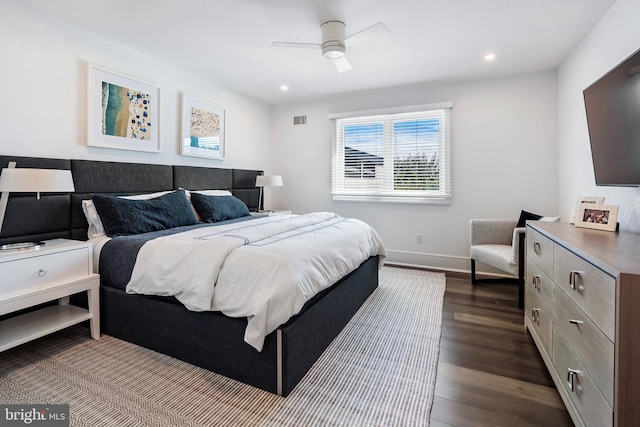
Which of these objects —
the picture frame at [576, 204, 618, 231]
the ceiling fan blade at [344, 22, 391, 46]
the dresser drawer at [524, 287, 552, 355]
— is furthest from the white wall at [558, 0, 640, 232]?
the ceiling fan blade at [344, 22, 391, 46]

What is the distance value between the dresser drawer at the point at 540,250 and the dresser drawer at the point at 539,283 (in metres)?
0.04

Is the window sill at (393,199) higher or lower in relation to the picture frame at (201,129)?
lower

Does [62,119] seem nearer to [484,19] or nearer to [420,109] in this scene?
[484,19]

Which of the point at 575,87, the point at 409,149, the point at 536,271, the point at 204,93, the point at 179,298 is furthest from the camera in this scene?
the point at 409,149

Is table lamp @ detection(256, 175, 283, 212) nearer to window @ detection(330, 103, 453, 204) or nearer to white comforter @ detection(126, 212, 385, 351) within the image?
window @ detection(330, 103, 453, 204)

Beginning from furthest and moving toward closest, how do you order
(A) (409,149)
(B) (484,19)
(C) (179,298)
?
1. (A) (409,149)
2. (B) (484,19)
3. (C) (179,298)

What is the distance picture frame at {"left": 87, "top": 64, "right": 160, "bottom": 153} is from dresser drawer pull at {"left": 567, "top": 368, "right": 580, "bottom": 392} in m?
3.75

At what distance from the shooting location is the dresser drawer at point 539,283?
1.79 metres

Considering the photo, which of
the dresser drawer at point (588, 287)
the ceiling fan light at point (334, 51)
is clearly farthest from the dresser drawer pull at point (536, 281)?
the ceiling fan light at point (334, 51)

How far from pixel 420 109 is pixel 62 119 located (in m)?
3.98

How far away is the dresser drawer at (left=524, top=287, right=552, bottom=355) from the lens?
180 cm

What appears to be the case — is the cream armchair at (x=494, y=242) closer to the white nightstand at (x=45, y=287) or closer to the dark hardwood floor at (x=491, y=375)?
the dark hardwood floor at (x=491, y=375)

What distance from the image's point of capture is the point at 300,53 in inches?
126

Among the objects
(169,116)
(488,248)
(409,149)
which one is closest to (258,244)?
(169,116)
